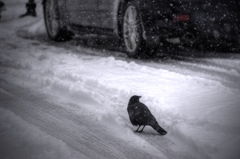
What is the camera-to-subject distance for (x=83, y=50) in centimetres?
738

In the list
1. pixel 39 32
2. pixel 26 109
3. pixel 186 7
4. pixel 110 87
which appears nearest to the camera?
pixel 26 109

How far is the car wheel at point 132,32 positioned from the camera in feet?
18.3

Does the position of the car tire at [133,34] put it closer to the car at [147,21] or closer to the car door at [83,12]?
the car at [147,21]

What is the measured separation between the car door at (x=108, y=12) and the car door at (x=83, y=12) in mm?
151

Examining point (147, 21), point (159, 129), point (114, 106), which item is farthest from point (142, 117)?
point (147, 21)

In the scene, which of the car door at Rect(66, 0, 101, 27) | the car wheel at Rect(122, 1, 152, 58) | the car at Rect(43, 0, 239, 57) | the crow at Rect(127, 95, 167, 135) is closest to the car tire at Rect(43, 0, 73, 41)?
the car door at Rect(66, 0, 101, 27)

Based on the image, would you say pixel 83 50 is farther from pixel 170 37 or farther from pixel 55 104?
pixel 55 104

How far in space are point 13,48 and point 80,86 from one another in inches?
158

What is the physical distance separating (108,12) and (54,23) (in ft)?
9.04

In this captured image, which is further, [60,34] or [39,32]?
[39,32]

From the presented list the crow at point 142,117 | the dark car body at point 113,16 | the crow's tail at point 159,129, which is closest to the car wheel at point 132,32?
the dark car body at point 113,16

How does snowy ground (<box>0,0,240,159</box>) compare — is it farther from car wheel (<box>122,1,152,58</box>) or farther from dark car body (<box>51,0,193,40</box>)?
dark car body (<box>51,0,193,40</box>)

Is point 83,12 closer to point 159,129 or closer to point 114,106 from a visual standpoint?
point 114,106

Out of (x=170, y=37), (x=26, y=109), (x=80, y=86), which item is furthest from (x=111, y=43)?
(x=26, y=109)
